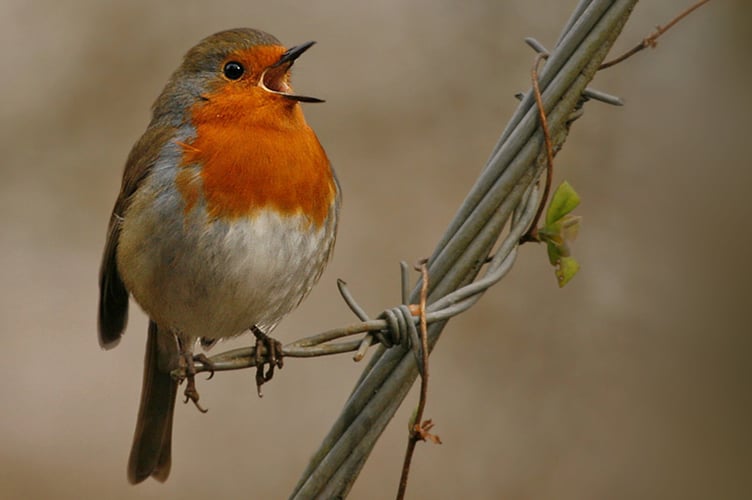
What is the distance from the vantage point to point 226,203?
107 inches

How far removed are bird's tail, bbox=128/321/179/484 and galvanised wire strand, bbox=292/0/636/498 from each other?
4.36 ft

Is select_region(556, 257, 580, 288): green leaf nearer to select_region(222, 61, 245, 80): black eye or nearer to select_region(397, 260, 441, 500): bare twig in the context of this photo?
select_region(397, 260, 441, 500): bare twig

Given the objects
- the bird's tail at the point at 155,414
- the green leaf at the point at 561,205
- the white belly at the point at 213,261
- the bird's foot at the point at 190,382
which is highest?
the green leaf at the point at 561,205

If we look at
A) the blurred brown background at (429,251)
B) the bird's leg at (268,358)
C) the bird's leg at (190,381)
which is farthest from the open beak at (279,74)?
the blurred brown background at (429,251)

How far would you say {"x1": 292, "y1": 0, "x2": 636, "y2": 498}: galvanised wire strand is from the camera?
6.56 feet

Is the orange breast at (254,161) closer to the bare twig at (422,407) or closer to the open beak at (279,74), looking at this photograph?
the open beak at (279,74)

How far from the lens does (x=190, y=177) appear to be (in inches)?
108

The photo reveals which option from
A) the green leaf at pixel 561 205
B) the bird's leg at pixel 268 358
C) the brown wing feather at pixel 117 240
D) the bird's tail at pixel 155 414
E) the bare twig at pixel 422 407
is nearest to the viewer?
the bare twig at pixel 422 407

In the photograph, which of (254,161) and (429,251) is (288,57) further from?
(429,251)

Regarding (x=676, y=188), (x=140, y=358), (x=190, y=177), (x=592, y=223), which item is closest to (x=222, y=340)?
(x=190, y=177)


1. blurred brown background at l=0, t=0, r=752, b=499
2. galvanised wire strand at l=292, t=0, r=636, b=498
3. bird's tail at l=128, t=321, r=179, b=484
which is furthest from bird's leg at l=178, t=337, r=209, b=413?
blurred brown background at l=0, t=0, r=752, b=499

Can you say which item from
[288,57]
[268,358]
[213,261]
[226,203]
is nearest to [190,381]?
[268,358]

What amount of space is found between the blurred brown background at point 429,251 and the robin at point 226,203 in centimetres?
180

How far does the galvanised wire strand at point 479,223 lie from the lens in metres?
2.00
